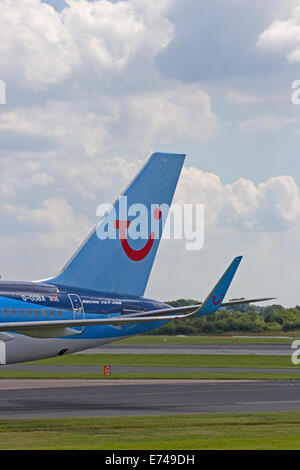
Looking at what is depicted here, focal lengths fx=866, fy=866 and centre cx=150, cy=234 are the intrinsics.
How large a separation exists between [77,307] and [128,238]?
14.2ft

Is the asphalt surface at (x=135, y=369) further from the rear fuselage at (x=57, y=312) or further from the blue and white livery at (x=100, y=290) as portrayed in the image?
the rear fuselage at (x=57, y=312)

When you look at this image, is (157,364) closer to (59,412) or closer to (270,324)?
(59,412)

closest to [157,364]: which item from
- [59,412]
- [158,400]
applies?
[158,400]

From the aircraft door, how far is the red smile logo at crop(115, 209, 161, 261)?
361cm

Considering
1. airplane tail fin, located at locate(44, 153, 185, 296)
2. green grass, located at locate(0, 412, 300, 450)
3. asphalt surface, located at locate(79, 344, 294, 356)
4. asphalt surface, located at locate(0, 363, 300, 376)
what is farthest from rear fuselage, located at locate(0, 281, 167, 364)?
asphalt surface, located at locate(79, 344, 294, 356)

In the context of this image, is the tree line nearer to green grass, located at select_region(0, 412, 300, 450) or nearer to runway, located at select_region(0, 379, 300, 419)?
runway, located at select_region(0, 379, 300, 419)

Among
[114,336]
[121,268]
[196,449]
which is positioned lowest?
[196,449]

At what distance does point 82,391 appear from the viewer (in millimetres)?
43312

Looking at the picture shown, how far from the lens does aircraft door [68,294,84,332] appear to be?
38344mm

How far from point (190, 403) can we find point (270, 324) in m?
112

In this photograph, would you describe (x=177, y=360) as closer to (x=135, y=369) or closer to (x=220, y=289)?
(x=135, y=369)

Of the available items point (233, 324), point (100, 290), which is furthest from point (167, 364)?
point (233, 324)

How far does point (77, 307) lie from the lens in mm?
38594

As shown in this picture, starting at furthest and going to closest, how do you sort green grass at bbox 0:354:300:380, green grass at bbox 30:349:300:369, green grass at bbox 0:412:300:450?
1. green grass at bbox 30:349:300:369
2. green grass at bbox 0:354:300:380
3. green grass at bbox 0:412:300:450
